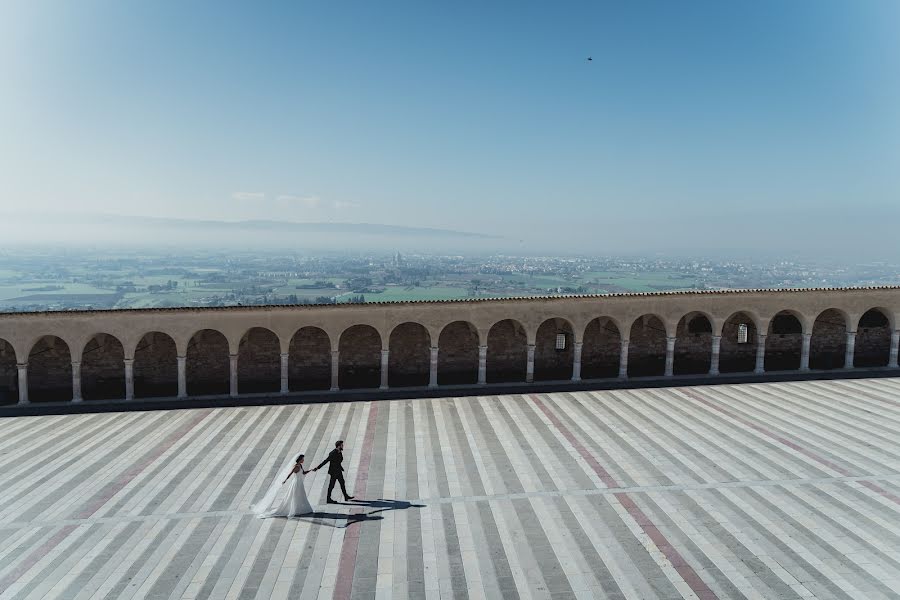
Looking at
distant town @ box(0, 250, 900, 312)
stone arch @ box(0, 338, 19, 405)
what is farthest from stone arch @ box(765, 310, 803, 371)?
distant town @ box(0, 250, 900, 312)

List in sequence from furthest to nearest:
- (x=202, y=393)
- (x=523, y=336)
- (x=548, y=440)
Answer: (x=523, y=336) < (x=202, y=393) < (x=548, y=440)

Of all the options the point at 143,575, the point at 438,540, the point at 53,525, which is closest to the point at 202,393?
the point at 53,525

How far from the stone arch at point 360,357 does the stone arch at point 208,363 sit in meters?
4.82

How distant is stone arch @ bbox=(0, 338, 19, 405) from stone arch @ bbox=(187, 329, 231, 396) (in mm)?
6311

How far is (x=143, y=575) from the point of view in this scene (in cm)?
933

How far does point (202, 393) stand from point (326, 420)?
7163 millimetres

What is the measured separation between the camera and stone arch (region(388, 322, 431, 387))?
23.8m

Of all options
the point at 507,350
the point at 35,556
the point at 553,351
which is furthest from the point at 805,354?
the point at 35,556

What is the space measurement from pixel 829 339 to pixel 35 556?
101ft

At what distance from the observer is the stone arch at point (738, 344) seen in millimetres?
25469

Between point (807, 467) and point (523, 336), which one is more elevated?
point (523, 336)

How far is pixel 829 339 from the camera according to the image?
2608 centimetres

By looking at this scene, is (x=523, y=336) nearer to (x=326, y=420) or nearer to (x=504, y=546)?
(x=326, y=420)

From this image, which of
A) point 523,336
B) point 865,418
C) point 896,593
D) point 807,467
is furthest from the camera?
point 523,336
